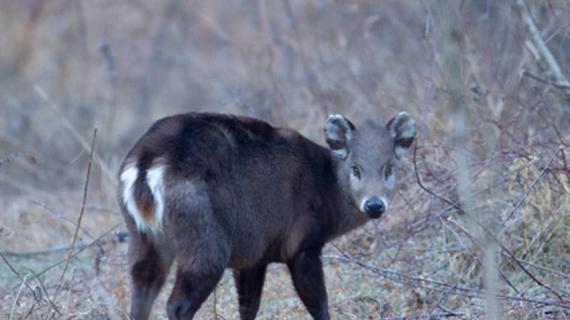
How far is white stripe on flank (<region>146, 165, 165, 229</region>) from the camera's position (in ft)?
22.5

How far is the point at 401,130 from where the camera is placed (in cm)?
859

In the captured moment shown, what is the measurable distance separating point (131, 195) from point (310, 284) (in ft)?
5.37

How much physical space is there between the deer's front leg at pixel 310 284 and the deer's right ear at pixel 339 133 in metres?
0.89

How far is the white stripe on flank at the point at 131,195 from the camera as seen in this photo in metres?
6.95

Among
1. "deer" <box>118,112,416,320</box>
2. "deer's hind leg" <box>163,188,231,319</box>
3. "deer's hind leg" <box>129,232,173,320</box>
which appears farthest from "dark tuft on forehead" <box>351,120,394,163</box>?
"deer's hind leg" <box>129,232,173,320</box>

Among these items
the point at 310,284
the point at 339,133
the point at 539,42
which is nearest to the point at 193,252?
the point at 310,284

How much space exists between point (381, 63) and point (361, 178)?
5459mm

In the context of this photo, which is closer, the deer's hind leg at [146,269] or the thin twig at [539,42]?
the deer's hind leg at [146,269]

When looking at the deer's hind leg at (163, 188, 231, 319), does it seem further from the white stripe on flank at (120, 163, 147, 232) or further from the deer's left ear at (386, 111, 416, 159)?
the deer's left ear at (386, 111, 416, 159)

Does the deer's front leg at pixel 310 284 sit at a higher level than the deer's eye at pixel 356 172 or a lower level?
lower

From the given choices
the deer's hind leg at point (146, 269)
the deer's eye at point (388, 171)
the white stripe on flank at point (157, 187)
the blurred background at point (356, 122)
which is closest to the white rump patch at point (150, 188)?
the white stripe on flank at point (157, 187)

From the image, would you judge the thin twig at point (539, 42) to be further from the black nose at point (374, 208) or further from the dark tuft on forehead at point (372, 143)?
the black nose at point (374, 208)

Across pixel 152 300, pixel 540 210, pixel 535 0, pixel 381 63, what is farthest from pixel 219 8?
pixel 152 300

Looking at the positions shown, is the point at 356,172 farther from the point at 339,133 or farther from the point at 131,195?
the point at 131,195
